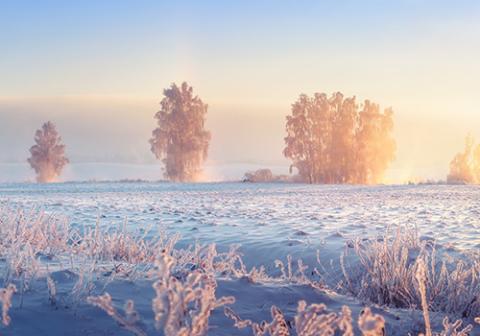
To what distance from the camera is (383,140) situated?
53938 millimetres

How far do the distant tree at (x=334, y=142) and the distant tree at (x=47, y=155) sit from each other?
75.1ft

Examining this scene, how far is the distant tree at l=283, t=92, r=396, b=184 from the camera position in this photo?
5244cm

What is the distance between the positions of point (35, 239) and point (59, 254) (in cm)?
82

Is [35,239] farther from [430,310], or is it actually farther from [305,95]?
[305,95]

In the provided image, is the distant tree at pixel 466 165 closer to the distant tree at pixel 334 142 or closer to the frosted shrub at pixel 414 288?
the distant tree at pixel 334 142

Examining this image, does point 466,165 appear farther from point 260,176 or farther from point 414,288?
point 414,288

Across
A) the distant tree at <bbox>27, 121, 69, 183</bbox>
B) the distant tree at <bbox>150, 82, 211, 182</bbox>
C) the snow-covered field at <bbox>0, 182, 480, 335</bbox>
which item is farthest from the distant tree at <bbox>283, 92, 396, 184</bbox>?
the snow-covered field at <bbox>0, 182, 480, 335</bbox>

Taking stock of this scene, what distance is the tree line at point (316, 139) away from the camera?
52.5 metres

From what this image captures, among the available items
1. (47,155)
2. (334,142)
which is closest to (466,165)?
(334,142)

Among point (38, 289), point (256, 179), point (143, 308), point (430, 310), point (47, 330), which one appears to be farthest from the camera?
point (256, 179)

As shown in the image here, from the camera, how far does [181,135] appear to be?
178 ft

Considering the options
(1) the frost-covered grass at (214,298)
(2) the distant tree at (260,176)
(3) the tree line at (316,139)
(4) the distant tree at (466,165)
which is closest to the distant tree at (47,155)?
(3) the tree line at (316,139)

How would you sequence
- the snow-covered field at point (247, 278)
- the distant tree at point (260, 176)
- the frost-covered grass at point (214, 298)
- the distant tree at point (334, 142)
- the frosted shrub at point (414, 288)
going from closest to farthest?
the frost-covered grass at point (214, 298) → the snow-covered field at point (247, 278) → the frosted shrub at point (414, 288) → the distant tree at point (260, 176) → the distant tree at point (334, 142)

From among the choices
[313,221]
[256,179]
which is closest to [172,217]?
[313,221]
